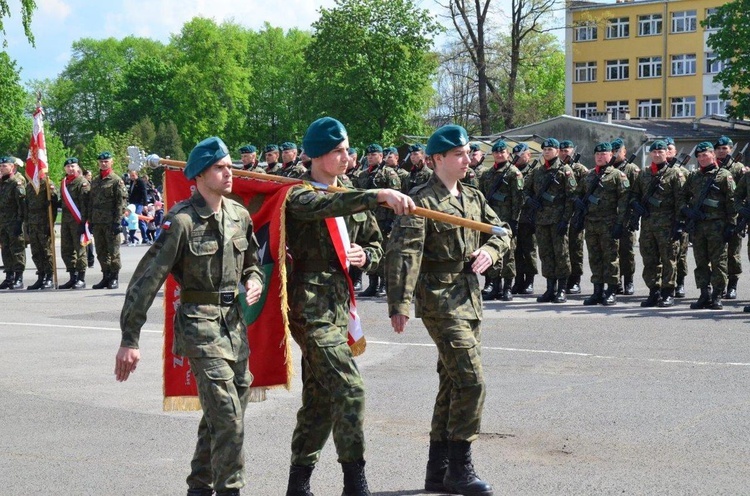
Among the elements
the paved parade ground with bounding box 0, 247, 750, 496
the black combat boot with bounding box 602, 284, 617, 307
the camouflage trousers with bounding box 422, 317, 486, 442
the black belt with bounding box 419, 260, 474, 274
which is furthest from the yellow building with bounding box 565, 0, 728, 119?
the camouflage trousers with bounding box 422, 317, 486, 442

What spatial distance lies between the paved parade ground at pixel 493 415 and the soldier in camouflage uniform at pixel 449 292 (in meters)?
0.30

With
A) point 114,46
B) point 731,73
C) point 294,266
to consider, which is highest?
point 114,46

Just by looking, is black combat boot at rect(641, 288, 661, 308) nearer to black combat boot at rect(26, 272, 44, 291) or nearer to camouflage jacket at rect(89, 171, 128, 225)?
camouflage jacket at rect(89, 171, 128, 225)

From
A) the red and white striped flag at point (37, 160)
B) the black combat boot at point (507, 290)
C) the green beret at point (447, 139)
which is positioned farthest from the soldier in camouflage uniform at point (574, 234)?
the green beret at point (447, 139)

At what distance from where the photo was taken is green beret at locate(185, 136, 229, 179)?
570 centimetres

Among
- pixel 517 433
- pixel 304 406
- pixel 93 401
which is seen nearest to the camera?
pixel 304 406

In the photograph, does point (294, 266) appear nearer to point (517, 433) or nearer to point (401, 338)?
point (517, 433)

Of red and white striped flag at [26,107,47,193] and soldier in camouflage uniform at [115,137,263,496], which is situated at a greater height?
red and white striped flag at [26,107,47,193]

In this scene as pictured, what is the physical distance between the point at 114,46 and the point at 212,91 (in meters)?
22.8

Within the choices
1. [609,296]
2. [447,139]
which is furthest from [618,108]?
[447,139]

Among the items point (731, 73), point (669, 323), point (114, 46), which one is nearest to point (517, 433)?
point (669, 323)

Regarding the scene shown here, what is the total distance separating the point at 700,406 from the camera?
8.52 meters

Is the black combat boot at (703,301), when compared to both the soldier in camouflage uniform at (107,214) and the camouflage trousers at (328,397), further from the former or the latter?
the camouflage trousers at (328,397)

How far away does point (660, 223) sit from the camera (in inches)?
608
